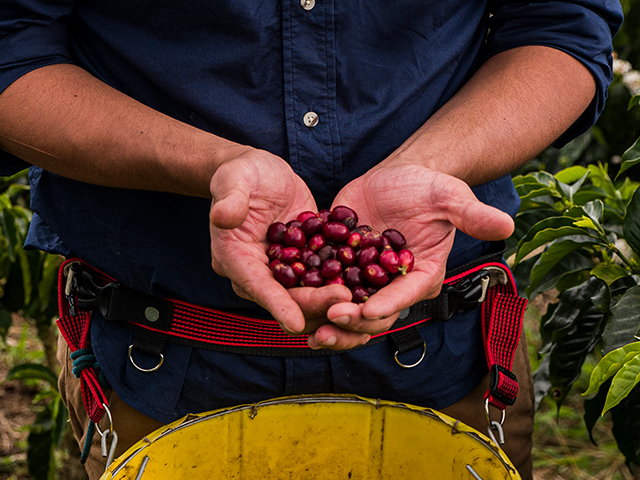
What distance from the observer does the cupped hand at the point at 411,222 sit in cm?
105

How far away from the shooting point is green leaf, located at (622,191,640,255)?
158 centimetres

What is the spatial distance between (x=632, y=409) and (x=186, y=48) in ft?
4.47

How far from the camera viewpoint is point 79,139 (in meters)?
1.24

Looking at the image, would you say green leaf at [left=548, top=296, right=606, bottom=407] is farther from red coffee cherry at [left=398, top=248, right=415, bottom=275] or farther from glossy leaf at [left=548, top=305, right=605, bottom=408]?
red coffee cherry at [left=398, top=248, right=415, bottom=275]

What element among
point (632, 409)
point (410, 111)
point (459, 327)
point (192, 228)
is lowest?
point (632, 409)

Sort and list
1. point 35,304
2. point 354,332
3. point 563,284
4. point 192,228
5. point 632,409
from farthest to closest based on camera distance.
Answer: point 35,304
point 563,284
point 632,409
point 192,228
point 354,332

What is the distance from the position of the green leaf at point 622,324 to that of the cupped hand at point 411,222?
50 centimetres

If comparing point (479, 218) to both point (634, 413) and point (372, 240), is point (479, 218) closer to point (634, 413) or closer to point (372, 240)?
point (372, 240)

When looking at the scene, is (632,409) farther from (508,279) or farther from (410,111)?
(410,111)

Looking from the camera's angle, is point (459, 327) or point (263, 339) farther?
point (459, 327)

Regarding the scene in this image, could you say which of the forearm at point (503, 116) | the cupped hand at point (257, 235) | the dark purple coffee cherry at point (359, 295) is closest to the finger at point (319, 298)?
the cupped hand at point (257, 235)

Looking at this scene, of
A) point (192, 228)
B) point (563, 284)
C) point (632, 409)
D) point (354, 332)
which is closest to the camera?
point (354, 332)

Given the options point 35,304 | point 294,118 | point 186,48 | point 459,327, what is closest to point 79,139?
point 186,48

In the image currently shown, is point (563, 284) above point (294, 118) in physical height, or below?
below
